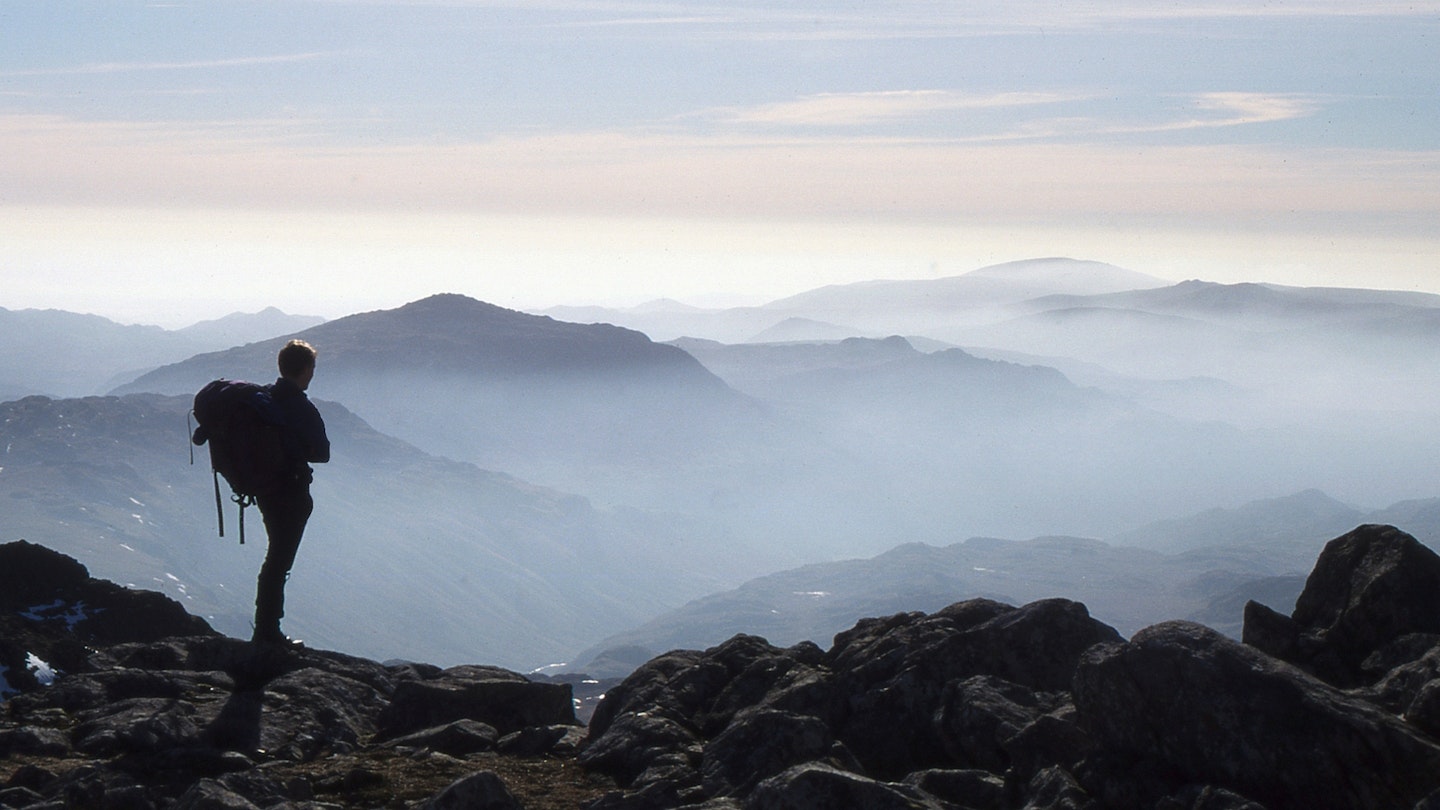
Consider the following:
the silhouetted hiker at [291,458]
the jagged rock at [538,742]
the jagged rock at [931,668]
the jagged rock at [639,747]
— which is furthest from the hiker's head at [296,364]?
the jagged rock at [931,668]

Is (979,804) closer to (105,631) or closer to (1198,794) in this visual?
(1198,794)

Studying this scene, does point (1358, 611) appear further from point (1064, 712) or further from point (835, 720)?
point (835, 720)

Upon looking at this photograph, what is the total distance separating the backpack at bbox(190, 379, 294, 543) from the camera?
1588cm

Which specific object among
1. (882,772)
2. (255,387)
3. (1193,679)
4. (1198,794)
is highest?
(255,387)

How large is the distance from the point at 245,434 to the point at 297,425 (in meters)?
0.70

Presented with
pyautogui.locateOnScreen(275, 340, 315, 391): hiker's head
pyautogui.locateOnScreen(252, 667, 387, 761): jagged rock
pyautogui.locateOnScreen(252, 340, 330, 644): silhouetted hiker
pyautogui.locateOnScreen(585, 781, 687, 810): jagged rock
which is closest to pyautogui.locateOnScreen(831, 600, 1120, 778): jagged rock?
pyautogui.locateOnScreen(585, 781, 687, 810): jagged rock

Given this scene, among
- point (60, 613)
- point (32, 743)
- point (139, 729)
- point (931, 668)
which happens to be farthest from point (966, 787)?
point (60, 613)

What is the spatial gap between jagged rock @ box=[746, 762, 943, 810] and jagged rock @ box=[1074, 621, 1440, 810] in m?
1.95

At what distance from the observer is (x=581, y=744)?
563 inches

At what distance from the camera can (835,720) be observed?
45.7ft

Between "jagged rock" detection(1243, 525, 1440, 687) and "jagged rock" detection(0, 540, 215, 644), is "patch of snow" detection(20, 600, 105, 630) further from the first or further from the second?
"jagged rock" detection(1243, 525, 1440, 687)

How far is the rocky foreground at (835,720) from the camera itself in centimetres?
989

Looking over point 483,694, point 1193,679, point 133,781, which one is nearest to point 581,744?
point 483,694

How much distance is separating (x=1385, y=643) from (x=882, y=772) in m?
5.56
